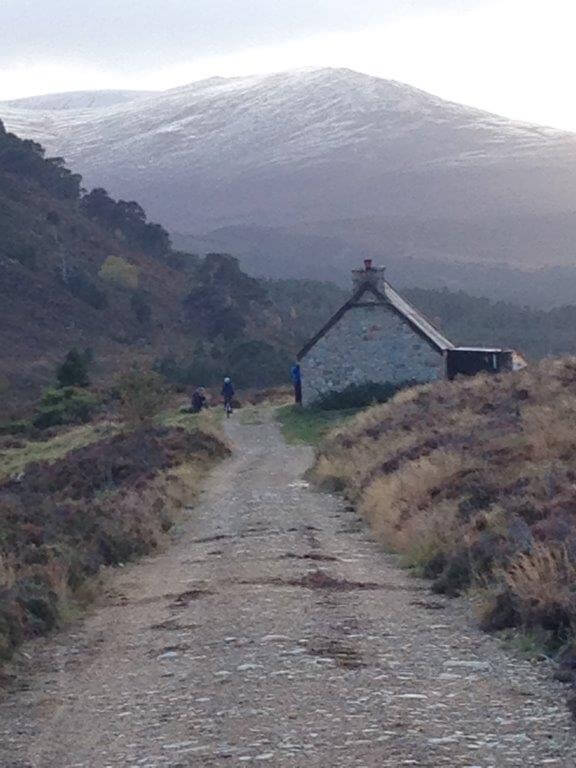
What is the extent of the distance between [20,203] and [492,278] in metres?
83.4

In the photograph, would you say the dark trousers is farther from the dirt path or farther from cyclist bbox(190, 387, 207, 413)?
the dirt path

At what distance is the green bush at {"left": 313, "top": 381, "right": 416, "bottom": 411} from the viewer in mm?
49406

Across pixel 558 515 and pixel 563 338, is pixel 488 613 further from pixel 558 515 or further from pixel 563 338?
pixel 563 338

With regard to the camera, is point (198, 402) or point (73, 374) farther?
point (73, 374)

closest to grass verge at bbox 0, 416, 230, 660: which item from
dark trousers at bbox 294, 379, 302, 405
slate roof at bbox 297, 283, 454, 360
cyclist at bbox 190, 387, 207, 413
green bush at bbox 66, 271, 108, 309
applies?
slate roof at bbox 297, 283, 454, 360

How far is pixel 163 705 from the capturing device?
28.8ft

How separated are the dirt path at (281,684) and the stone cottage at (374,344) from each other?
113 feet

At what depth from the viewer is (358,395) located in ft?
163

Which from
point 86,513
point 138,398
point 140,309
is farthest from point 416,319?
point 140,309

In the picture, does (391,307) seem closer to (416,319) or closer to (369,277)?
(369,277)

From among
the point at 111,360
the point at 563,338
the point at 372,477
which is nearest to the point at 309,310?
the point at 563,338

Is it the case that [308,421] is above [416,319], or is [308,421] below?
below

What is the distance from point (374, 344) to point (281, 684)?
4099 centimetres

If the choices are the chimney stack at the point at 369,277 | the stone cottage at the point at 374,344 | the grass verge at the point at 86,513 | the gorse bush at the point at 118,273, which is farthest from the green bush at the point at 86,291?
the grass verge at the point at 86,513
